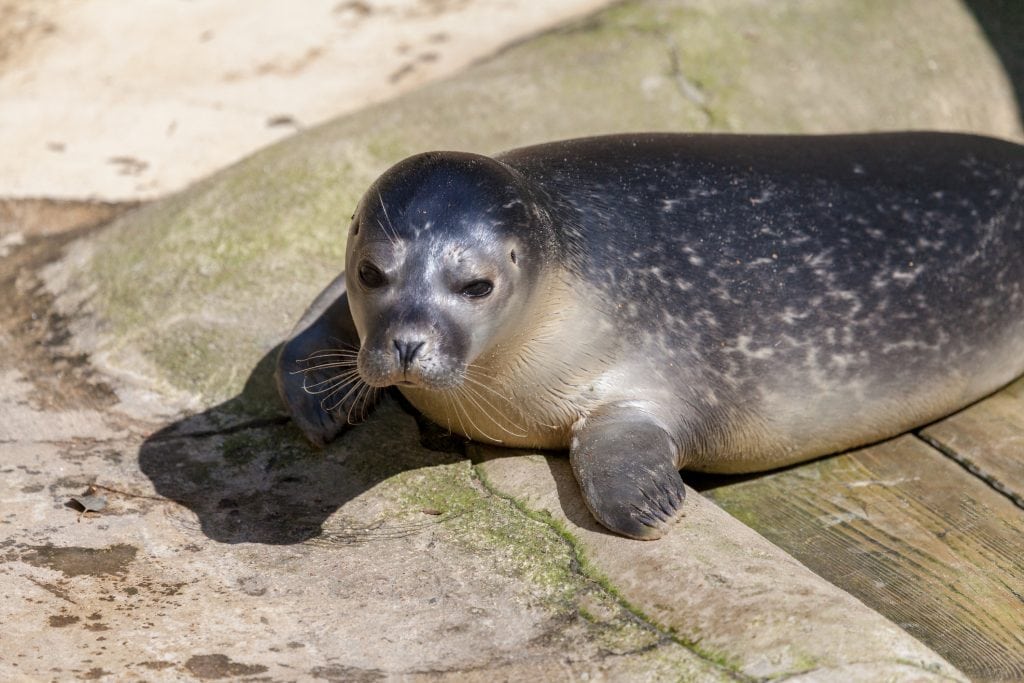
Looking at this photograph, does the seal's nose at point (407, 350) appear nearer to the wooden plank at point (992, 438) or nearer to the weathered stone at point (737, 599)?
the weathered stone at point (737, 599)

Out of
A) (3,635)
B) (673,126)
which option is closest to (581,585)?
(3,635)

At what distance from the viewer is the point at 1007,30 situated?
690 cm

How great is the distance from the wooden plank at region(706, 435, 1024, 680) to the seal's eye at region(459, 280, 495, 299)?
1128mm

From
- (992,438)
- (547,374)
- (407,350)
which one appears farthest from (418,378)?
(992,438)

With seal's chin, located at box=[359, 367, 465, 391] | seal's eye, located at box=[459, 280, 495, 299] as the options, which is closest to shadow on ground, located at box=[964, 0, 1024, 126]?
seal's eye, located at box=[459, 280, 495, 299]

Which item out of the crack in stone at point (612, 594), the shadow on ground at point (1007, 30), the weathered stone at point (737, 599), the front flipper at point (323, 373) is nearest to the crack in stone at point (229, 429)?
the front flipper at point (323, 373)

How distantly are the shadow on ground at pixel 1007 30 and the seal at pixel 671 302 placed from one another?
94.6 inches

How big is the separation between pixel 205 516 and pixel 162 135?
303cm

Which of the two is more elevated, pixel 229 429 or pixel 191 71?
pixel 191 71

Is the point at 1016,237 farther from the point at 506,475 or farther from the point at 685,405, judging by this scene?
the point at 506,475

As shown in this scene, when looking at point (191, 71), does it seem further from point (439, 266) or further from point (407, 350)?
point (407, 350)

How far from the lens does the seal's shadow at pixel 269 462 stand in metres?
3.70

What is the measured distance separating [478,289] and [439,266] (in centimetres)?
14

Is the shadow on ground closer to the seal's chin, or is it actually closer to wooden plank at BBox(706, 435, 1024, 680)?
wooden plank at BBox(706, 435, 1024, 680)
